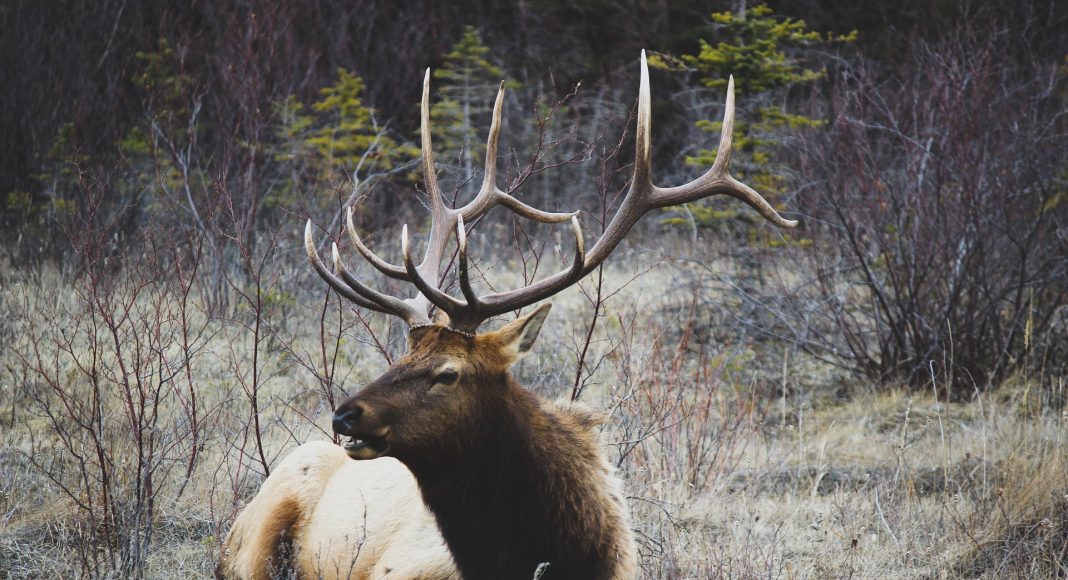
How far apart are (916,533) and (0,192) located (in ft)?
34.7

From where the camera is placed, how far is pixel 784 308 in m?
8.48

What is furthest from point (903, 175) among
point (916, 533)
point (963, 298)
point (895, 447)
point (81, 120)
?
point (81, 120)

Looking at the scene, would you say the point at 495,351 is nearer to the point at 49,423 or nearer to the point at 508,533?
the point at 508,533

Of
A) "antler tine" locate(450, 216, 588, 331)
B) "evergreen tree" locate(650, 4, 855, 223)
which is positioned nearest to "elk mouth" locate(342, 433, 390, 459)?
"antler tine" locate(450, 216, 588, 331)

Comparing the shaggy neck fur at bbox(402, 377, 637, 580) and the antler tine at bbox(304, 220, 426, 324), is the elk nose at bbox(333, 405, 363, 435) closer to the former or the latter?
the shaggy neck fur at bbox(402, 377, 637, 580)

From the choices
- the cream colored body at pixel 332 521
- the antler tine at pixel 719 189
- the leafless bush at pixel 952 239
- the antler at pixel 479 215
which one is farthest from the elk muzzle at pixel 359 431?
the leafless bush at pixel 952 239

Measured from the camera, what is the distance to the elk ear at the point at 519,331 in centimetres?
364

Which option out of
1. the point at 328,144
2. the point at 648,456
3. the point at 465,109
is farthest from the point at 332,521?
the point at 465,109

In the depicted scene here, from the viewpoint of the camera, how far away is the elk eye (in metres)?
3.46

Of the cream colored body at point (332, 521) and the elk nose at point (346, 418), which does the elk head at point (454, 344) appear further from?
the cream colored body at point (332, 521)

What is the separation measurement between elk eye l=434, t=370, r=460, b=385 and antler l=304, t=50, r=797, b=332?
8.4 inches

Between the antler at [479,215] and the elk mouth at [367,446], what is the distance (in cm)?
54

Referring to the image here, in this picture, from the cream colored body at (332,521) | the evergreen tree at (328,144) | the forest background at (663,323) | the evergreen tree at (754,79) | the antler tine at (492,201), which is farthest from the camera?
the evergreen tree at (328,144)

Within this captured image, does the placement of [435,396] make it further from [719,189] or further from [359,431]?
[719,189]
